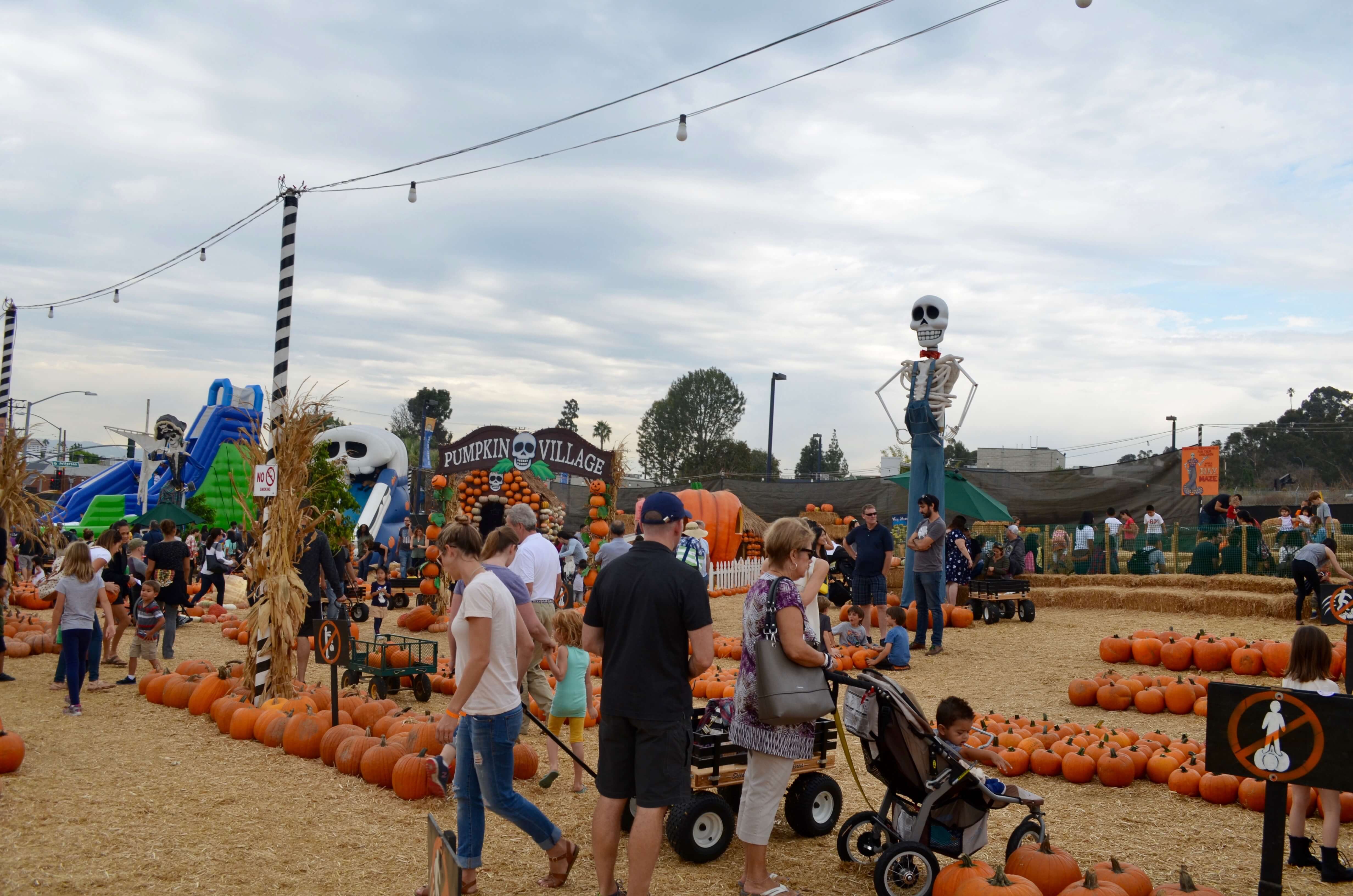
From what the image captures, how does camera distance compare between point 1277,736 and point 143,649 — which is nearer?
point 1277,736

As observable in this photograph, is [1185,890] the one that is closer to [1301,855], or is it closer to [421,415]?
[1301,855]

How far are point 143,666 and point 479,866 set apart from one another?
28.5ft

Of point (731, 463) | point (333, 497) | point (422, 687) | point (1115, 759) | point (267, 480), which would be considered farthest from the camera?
point (731, 463)

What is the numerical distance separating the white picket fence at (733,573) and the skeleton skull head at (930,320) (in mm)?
8387

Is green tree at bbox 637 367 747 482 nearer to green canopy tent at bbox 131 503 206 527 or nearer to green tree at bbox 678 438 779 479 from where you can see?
green tree at bbox 678 438 779 479

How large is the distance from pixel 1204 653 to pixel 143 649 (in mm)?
11298

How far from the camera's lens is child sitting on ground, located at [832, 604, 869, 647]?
11375 mm

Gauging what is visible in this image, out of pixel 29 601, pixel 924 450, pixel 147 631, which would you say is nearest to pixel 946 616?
pixel 924 450

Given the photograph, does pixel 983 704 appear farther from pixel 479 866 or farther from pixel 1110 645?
pixel 479 866

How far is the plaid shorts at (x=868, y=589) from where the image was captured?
12.1 m

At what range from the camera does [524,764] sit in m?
6.41

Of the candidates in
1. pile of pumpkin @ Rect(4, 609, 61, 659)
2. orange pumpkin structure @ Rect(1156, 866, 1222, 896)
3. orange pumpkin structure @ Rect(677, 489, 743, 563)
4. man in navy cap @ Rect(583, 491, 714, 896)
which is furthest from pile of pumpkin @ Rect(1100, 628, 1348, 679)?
orange pumpkin structure @ Rect(677, 489, 743, 563)

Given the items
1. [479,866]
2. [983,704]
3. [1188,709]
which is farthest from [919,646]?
[479,866]

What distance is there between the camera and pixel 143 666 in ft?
37.6
